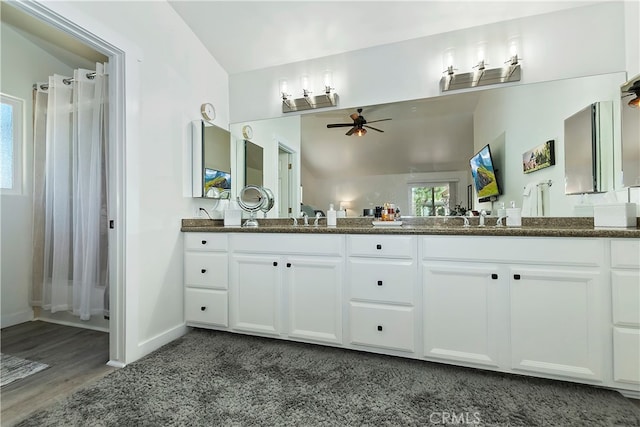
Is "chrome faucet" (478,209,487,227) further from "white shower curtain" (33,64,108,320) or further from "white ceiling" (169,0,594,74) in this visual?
"white shower curtain" (33,64,108,320)

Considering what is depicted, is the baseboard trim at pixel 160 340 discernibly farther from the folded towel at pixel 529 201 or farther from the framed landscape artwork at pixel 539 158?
the framed landscape artwork at pixel 539 158

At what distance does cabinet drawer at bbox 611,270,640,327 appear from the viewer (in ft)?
4.64

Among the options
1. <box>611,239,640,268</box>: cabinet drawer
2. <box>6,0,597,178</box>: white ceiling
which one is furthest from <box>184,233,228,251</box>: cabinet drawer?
<box>611,239,640,268</box>: cabinet drawer

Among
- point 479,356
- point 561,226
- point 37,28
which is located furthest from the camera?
point 37,28

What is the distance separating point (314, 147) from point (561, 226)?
1.95 meters

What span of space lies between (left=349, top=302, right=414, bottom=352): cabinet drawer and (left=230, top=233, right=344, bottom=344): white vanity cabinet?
124 mm

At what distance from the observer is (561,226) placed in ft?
6.28

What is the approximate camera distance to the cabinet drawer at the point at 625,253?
4.64 feet

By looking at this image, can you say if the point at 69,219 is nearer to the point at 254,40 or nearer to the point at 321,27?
the point at 254,40

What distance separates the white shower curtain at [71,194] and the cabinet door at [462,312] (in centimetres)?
251

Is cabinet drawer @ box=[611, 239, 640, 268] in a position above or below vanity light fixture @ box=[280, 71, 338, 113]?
below

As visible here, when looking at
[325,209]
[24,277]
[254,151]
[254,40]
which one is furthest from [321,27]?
[24,277]

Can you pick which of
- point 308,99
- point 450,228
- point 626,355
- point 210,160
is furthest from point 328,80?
point 626,355

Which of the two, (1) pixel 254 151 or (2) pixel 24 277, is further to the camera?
(1) pixel 254 151
